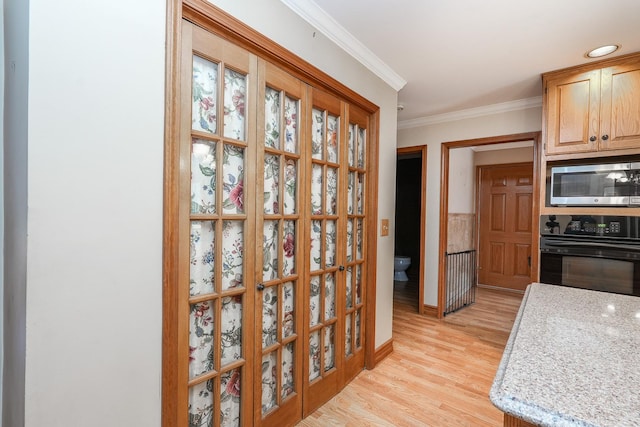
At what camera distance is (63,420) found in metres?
0.91

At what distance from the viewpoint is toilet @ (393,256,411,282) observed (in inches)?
207

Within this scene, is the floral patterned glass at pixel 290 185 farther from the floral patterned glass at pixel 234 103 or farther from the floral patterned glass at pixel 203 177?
the floral patterned glass at pixel 203 177

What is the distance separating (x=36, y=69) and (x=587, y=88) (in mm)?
3168

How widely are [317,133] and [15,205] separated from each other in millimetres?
1441

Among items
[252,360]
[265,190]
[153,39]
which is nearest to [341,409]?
[252,360]

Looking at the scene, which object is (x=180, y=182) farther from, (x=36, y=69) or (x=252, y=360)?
(x=252, y=360)

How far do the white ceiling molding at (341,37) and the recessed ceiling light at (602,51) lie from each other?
1.30 metres

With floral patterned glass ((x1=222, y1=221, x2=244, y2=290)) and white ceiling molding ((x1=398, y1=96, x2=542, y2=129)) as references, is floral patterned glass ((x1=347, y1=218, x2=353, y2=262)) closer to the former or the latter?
floral patterned glass ((x1=222, y1=221, x2=244, y2=290))

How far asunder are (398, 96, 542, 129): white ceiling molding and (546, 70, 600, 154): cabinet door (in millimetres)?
664

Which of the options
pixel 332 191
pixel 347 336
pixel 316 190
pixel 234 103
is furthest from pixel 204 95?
pixel 347 336

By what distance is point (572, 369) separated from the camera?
737 millimetres

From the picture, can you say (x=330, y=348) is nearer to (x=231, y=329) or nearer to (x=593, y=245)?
(x=231, y=329)

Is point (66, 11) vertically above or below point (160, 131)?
above

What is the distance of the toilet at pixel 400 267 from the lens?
5.26 meters
